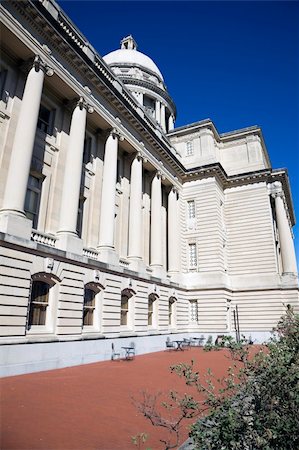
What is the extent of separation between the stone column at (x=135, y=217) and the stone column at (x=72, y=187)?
6378mm

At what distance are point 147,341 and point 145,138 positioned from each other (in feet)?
55.1

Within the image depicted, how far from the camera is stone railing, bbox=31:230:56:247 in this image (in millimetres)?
14835

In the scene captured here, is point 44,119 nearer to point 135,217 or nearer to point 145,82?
point 135,217

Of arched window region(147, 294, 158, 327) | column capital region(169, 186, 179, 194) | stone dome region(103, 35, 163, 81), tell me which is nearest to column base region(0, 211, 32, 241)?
arched window region(147, 294, 158, 327)

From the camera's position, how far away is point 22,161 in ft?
46.1

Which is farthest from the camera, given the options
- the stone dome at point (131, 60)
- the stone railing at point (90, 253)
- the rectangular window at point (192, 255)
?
the stone dome at point (131, 60)

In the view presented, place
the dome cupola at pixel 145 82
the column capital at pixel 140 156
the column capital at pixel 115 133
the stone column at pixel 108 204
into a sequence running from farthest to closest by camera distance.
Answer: the dome cupola at pixel 145 82 < the column capital at pixel 140 156 < the column capital at pixel 115 133 < the stone column at pixel 108 204

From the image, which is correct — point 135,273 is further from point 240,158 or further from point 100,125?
point 240,158

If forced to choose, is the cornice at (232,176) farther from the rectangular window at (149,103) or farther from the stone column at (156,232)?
the rectangular window at (149,103)

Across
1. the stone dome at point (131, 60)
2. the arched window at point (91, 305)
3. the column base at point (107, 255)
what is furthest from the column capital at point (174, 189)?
the stone dome at point (131, 60)

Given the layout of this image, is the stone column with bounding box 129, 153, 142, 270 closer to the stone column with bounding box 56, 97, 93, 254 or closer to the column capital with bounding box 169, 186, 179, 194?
the stone column with bounding box 56, 97, 93, 254

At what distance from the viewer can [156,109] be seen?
5047cm

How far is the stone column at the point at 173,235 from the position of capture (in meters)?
29.2

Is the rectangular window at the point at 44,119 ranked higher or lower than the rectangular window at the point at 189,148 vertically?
lower
